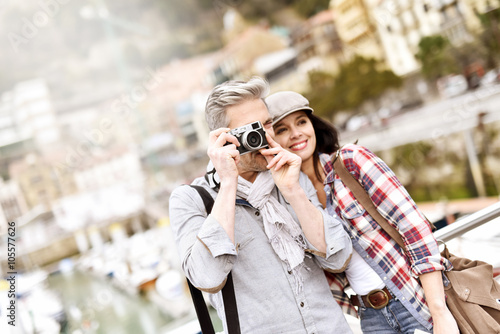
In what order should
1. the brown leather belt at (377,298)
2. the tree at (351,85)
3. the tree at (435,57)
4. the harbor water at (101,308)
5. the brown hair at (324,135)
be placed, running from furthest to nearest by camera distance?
1. the tree at (351,85)
2. the tree at (435,57)
3. the harbor water at (101,308)
4. the brown hair at (324,135)
5. the brown leather belt at (377,298)

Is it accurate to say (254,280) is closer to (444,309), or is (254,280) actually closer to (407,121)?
(444,309)

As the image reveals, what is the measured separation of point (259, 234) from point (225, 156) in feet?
0.68

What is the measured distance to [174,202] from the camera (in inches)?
33.5

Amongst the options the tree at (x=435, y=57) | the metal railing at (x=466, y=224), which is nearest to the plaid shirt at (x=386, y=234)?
the metal railing at (x=466, y=224)

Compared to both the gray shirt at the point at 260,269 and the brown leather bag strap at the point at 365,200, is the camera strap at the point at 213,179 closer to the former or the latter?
the gray shirt at the point at 260,269

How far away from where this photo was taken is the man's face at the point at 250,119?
861 millimetres

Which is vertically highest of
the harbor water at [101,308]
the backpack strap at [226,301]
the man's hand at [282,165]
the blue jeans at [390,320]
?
the man's hand at [282,165]

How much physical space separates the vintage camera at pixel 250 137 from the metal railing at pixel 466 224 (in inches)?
42.1

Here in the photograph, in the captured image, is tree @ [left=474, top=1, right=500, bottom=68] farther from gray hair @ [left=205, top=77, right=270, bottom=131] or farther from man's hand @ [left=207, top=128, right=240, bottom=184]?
man's hand @ [left=207, top=128, right=240, bottom=184]

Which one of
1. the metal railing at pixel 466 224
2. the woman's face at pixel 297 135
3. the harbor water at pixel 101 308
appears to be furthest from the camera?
the harbor water at pixel 101 308

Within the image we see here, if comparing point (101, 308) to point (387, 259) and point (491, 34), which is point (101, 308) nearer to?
point (387, 259)

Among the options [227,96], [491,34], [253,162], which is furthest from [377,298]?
[491,34]

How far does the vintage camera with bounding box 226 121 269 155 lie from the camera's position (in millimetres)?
811

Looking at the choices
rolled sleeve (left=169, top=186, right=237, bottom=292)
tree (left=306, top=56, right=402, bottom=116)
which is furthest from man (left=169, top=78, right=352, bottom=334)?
tree (left=306, top=56, right=402, bottom=116)
